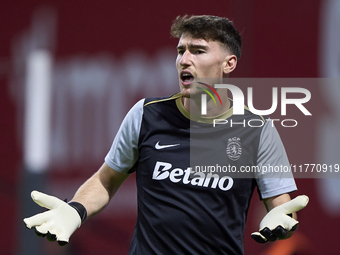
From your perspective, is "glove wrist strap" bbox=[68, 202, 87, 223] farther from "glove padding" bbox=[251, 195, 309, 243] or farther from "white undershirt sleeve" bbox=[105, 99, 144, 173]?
"glove padding" bbox=[251, 195, 309, 243]

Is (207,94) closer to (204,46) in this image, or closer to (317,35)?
(204,46)

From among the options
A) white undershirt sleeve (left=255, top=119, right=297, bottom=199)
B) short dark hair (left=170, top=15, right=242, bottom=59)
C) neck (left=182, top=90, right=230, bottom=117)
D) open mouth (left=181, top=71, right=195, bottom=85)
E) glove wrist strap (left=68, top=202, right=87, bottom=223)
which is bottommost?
glove wrist strap (left=68, top=202, right=87, bottom=223)

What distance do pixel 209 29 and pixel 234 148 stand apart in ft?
1.72

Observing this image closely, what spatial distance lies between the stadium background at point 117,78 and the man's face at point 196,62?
154cm

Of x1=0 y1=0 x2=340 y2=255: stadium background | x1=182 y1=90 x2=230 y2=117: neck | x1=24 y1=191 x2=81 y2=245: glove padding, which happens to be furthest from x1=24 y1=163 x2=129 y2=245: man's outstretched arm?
x1=0 y1=0 x2=340 y2=255: stadium background

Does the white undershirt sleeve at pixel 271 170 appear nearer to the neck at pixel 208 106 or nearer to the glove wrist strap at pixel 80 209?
the neck at pixel 208 106

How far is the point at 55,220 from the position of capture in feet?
6.89

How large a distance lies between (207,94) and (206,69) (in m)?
0.11

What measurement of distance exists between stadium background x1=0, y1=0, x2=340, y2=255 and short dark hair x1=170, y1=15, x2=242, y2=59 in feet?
4.84

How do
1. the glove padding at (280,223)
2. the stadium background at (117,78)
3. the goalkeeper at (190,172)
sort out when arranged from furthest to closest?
the stadium background at (117,78) < the goalkeeper at (190,172) < the glove padding at (280,223)

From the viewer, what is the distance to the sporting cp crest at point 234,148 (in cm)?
230

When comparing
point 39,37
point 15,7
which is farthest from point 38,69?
point 15,7

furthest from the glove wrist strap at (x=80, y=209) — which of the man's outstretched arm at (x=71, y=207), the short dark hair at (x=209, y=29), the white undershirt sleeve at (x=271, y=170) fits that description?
the short dark hair at (x=209, y=29)

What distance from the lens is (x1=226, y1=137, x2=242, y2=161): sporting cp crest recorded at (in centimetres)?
230
